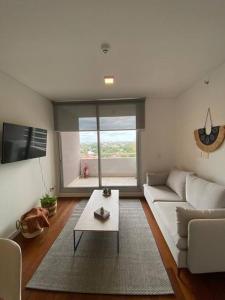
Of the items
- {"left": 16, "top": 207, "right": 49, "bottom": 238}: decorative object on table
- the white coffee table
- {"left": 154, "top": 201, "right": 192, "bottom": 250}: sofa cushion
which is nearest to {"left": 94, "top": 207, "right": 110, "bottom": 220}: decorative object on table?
the white coffee table

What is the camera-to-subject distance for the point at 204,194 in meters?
2.49

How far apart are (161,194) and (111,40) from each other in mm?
2672

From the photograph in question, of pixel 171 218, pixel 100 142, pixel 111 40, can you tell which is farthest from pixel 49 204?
pixel 111 40

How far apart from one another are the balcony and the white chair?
371cm

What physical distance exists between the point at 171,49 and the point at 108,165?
369 cm

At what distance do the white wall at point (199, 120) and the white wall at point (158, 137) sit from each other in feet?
0.60

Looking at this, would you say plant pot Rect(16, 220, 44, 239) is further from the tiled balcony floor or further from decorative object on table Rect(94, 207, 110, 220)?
the tiled balcony floor

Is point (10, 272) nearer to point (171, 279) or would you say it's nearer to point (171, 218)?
point (171, 279)

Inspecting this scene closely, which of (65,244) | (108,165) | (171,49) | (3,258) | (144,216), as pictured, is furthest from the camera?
(108,165)

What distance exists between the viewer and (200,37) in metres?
1.82

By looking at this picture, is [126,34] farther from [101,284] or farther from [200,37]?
[101,284]

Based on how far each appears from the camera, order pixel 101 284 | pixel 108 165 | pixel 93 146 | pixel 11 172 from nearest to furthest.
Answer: pixel 101 284 < pixel 11 172 < pixel 93 146 < pixel 108 165

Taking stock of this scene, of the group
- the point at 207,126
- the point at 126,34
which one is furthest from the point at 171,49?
the point at 207,126

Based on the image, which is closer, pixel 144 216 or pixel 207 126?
pixel 207 126
